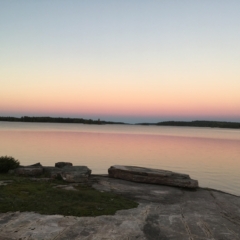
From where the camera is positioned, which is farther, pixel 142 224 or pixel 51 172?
pixel 51 172

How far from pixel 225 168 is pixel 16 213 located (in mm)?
20626

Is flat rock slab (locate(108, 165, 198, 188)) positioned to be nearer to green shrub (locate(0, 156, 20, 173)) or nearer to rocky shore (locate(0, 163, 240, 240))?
rocky shore (locate(0, 163, 240, 240))

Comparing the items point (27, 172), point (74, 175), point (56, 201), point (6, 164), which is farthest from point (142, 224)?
point (6, 164)

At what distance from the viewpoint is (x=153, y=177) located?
42.2ft

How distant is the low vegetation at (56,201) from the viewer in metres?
7.51

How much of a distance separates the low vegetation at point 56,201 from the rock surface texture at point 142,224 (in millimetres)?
380

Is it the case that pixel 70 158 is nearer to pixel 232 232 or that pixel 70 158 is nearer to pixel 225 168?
pixel 225 168

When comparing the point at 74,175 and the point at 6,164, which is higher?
the point at 6,164

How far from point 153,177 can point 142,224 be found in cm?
619

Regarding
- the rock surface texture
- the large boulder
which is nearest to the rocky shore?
the rock surface texture

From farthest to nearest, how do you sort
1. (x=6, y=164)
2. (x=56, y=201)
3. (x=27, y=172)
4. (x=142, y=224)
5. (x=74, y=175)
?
(x=6, y=164) → (x=27, y=172) → (x=74, y=175) → (x=56, y=201) → (x=142, y=224)

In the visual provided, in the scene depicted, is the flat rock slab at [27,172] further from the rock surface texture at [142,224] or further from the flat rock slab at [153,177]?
the rock surface texture at [142,224]

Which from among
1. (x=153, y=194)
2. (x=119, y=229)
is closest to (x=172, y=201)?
(x=153, y=194)

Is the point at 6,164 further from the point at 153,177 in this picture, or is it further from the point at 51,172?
the point at 153,177
